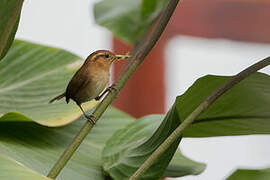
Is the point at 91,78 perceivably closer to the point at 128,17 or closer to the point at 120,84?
the point at 120,84

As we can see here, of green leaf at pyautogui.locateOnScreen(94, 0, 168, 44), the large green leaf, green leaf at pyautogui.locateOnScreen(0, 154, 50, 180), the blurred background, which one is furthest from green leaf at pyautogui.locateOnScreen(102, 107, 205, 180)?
the blurred background

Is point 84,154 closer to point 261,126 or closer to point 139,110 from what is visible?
point 261,126

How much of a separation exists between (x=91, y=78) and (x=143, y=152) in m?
0.08

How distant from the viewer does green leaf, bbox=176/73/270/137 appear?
1.24ft

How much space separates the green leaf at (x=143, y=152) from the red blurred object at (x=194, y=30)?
0.94 m

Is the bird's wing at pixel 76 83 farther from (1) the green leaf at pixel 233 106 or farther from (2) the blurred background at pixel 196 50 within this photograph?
(2) the blurred background at pixel 196 50

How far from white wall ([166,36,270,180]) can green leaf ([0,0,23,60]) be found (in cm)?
120

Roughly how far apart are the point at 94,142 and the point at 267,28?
1030 millimetres

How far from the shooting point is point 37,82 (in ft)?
1.79

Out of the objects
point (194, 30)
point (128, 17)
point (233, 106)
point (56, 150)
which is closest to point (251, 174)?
point (233, 106)

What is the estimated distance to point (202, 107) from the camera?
344 millimetres

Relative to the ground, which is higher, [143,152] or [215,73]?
[215,73]

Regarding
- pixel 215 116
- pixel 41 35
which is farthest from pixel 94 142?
pixel 41 35

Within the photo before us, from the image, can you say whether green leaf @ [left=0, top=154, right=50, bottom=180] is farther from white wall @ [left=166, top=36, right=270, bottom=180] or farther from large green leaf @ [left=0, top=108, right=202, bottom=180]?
white wall @ [left=166, top=36, right=270, bottom=180]
